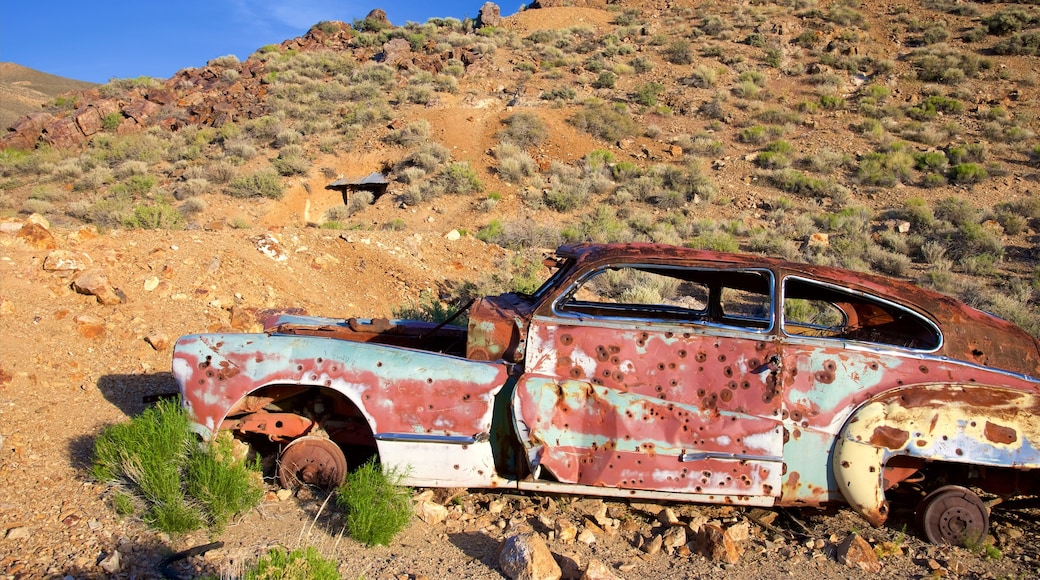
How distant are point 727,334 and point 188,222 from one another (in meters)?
15.3

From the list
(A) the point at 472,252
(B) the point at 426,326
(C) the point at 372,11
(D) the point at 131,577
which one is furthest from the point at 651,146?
(C) the point at 372,11

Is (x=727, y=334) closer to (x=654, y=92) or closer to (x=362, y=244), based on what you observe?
(x=362, y=244)

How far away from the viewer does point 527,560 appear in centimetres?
315

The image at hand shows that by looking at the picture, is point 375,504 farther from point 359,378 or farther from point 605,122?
point 605,122

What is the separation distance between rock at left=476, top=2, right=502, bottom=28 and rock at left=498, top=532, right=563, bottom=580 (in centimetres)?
3506

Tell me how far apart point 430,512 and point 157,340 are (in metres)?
4.09

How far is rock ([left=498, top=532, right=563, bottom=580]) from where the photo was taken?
3.13 meters

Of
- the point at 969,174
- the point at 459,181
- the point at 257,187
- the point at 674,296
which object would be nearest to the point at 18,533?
the point at 674,296

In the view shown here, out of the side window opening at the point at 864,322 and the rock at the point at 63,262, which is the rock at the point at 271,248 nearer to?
the rock at the point at 63,262

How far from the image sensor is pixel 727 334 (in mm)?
3768

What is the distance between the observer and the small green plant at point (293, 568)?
101 inches

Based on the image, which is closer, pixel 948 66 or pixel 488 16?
pixel 948 66

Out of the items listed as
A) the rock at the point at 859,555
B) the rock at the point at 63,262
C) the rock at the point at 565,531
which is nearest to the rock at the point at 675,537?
the rock at the point at 565,531

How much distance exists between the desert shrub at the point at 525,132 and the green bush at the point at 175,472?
17600 mm
